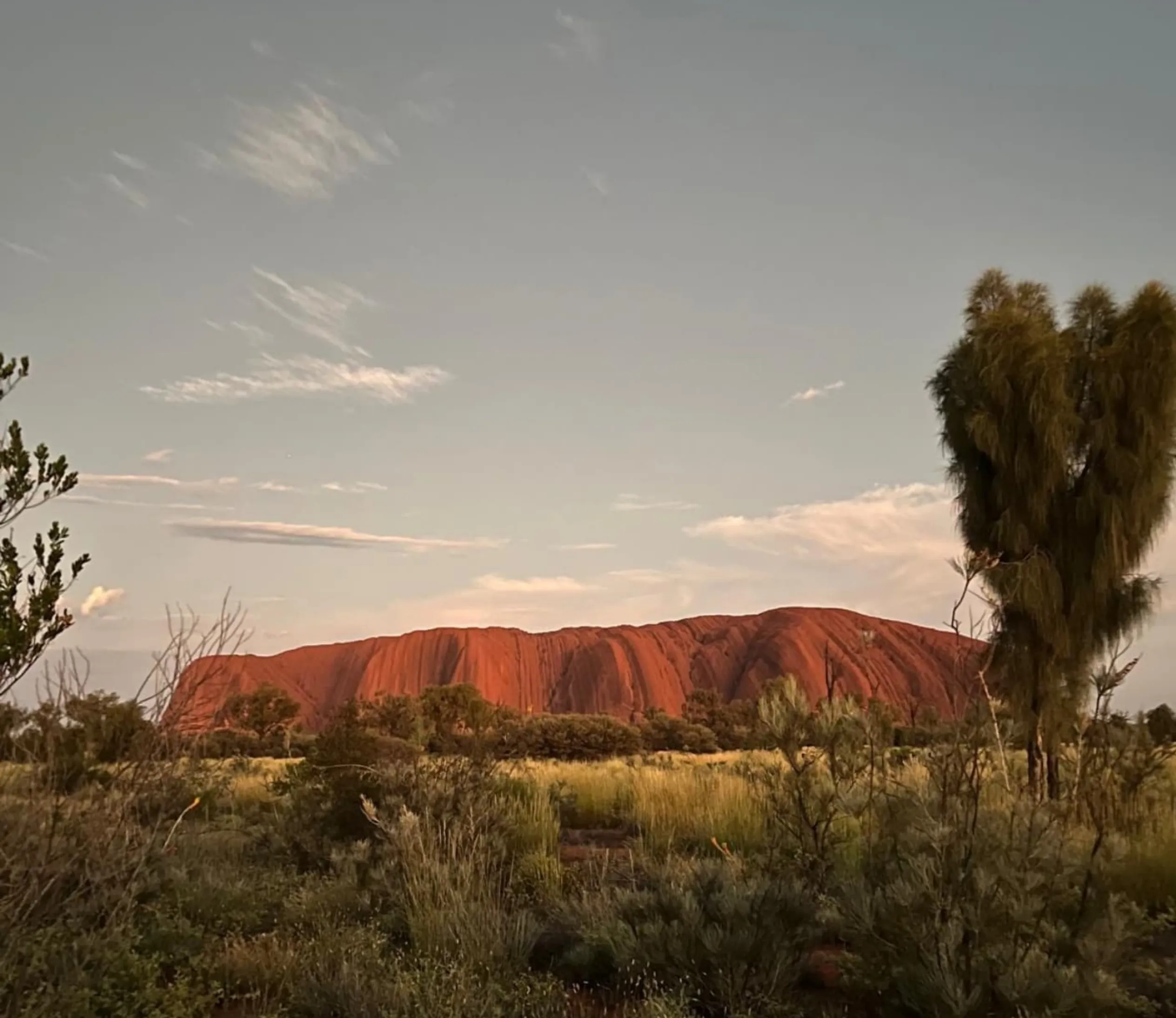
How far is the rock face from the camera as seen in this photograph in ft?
248

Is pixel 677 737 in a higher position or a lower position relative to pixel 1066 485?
lower

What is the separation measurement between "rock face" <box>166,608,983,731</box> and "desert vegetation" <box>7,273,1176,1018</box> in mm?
50523

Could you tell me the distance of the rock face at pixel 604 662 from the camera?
248ft

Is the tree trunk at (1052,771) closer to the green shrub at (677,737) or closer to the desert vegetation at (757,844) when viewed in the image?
the desert vegetation at (757,844)

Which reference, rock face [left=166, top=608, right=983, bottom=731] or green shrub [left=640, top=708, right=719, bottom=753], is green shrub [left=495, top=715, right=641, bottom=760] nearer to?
green shrub [left=640, top=708, right=719, bottom=753]

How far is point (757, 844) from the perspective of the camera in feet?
31.6

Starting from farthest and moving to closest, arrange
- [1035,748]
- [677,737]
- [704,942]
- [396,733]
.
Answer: [677,737]
[396,733]
[1035,748]
[704,942]

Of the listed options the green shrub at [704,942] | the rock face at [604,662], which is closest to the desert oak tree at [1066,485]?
the green shrub at [704,942]

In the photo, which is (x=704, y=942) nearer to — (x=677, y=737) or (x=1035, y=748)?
(x=1035, y=748)

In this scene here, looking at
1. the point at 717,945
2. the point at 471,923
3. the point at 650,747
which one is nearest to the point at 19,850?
the point at 471,923

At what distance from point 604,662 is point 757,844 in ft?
257

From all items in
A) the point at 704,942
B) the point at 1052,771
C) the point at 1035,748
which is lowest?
the point at 704,942

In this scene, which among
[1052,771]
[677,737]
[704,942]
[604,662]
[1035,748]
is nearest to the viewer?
[704,942]

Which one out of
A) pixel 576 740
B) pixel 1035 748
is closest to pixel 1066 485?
pixel 1035 748
